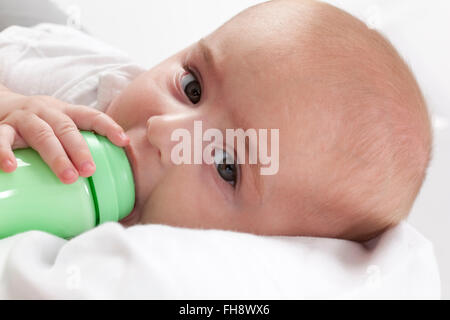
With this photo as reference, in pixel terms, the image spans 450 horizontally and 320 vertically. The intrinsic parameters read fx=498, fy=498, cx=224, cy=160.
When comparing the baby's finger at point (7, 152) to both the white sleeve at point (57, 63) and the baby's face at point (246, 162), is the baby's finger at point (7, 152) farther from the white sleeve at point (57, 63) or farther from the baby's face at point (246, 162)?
the white sleeve at point (57, 63)

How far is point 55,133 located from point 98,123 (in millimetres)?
73

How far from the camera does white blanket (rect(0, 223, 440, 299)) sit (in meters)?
0.57

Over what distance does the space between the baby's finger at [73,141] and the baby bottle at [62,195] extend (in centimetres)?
2

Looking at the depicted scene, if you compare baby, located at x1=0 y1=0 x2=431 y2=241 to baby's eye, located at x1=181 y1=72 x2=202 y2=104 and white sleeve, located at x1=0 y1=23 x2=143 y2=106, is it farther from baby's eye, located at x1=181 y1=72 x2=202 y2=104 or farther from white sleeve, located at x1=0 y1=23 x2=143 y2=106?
white sleeve, located at x1=0 y1=23 x2=143 y2=106

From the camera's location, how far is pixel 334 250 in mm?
854

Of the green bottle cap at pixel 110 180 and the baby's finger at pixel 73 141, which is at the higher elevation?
the baby's finger at pixel 73 141

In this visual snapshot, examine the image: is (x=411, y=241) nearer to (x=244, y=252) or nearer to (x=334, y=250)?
(x=334, y=250)

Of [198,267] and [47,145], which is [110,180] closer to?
[47,145]

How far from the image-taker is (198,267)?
2.05 feet

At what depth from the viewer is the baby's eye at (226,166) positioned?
36.2 inches

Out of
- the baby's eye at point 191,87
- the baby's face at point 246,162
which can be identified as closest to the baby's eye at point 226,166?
the baby's face at point 246,162

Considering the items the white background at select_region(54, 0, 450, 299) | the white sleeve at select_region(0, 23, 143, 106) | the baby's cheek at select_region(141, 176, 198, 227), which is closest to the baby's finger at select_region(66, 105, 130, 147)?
the baby's cheek at select_region(141, 176, 198, 227)

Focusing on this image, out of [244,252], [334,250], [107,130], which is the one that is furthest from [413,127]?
[107,130]

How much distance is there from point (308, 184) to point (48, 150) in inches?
17.4
